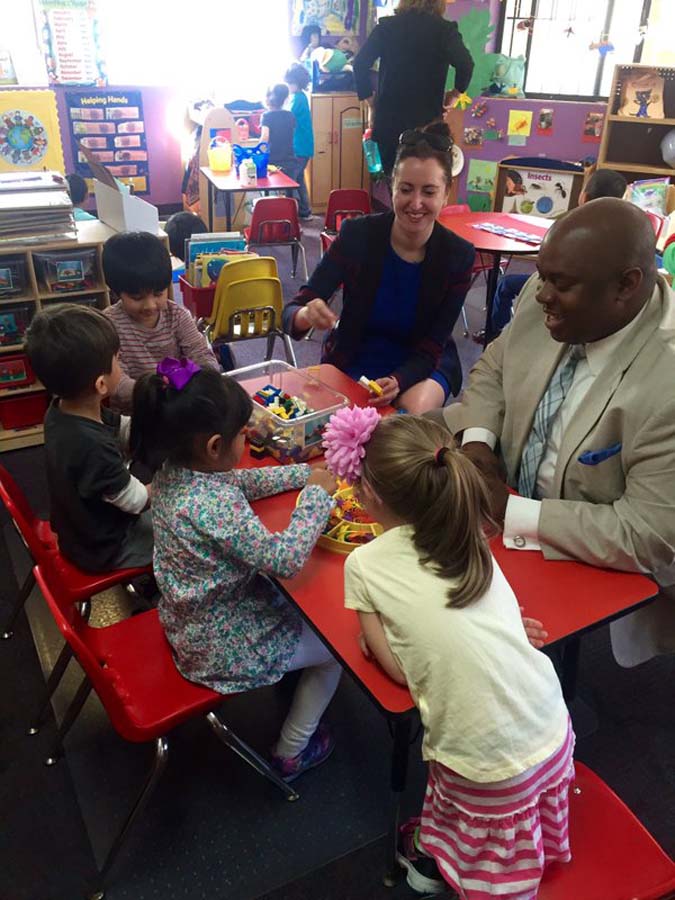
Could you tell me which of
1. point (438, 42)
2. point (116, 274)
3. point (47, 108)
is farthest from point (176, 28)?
point (116, 274)

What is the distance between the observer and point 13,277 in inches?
125

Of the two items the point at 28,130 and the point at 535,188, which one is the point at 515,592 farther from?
the point at 28,130

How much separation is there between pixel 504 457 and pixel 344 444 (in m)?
0.70

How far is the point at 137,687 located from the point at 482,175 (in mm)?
5929

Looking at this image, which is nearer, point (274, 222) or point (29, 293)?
point (29, 293)

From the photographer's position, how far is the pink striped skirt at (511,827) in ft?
4.01

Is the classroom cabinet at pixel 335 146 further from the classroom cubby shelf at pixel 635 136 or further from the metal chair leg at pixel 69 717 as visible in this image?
the metal chair leg at pixel 69 717

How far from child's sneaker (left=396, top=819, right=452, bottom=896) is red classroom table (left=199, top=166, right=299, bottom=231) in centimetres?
467

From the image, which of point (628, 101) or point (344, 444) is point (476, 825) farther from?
point (628, 101)

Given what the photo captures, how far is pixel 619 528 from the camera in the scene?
1.47 m

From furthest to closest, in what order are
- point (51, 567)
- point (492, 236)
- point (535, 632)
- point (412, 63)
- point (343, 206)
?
point (343, 206), point (412, 63), point (492, 236), point (51, 567), point (535, 632)

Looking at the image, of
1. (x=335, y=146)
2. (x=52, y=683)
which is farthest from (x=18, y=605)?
(x=335, y=146)

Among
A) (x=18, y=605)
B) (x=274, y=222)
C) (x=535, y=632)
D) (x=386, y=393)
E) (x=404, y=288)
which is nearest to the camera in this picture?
(x=535, y=632)

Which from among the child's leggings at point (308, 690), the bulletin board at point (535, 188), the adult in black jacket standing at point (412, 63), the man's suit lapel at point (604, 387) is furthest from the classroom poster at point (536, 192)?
the child's leggings at point (308, 690)
